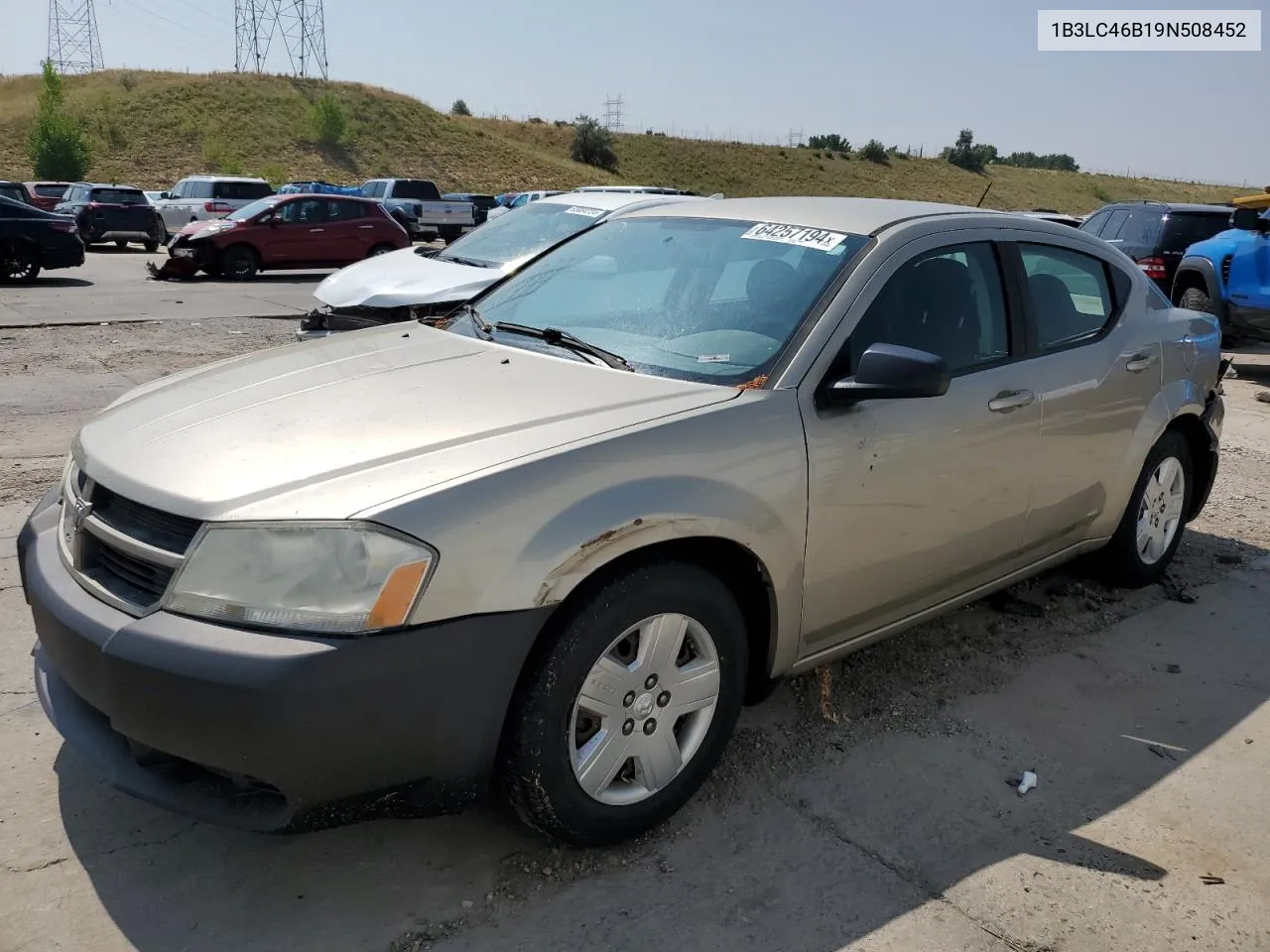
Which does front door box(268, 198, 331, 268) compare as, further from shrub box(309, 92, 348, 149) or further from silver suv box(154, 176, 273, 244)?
shrub box(309, 92, 348, 149)

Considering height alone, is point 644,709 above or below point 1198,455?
below

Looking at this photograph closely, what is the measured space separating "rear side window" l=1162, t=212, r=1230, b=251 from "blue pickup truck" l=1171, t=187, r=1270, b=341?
4.26ft

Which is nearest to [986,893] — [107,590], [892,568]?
[892,568]

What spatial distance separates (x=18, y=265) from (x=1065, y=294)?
1686 centimetres

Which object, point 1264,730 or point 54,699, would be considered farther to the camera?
point 1264,730

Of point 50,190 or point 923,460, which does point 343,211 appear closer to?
point 50,190

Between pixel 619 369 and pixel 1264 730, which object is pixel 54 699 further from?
pixel 1264 730

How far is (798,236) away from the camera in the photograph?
357cm

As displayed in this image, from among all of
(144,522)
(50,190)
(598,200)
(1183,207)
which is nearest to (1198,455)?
(144,522)

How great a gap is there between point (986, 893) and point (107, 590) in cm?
229

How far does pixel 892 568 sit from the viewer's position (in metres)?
3.38

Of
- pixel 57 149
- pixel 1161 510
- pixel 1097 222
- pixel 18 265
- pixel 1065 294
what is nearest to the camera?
pixel 1065 294

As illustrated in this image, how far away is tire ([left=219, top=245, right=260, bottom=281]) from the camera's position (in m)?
19.3

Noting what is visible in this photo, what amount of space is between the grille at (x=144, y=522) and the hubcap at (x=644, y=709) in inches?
39.0
